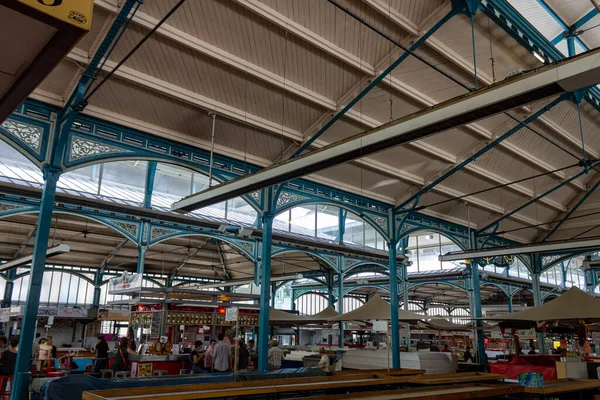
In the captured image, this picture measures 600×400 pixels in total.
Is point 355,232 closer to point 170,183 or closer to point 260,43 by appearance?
point 170,183

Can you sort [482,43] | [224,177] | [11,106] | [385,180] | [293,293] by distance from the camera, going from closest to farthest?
[11,106] < [482,43] < [224,177] < [385,180] < [293,293]

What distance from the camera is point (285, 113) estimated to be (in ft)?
44.4

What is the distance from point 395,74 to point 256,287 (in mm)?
10613

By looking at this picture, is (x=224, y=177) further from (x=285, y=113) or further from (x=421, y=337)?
(x=421, y=337)

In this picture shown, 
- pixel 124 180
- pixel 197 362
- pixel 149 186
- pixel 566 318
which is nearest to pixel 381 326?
pixel 197 362

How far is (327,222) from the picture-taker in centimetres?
2530

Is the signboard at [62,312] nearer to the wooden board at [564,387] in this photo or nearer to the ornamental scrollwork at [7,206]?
the ornamental scrollwork at [7,206]

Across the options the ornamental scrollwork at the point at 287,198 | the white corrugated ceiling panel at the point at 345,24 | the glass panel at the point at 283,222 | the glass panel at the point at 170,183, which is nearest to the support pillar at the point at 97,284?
the glass panel at the point at 170,183

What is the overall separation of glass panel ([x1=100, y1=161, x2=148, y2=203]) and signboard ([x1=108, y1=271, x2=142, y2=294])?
12.9 ft

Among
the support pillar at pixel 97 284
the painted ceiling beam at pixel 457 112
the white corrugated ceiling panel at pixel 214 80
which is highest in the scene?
the white corrugated ceiling panel at pixel 214 80

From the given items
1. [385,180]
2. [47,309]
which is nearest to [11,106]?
[385,180]

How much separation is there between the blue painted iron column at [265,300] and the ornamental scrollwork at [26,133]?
6.42m

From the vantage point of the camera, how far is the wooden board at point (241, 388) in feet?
20.7

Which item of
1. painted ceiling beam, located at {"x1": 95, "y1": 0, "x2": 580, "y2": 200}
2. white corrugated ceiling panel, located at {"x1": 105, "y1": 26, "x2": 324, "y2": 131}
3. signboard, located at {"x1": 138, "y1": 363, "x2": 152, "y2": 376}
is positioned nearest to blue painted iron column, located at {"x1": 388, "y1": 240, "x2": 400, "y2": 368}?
painted ceiling beam, located at {"x1": 95, "y1": 0, "x2": 580, "y2": 200}
